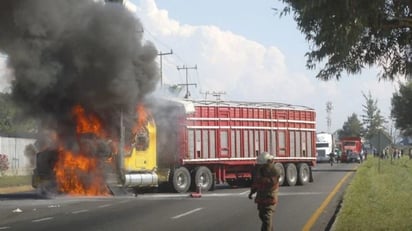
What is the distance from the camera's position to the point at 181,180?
77.9ft

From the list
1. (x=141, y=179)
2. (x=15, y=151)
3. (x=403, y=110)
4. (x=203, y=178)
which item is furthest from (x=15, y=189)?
(x=403, y=110)

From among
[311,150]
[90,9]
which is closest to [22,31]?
[90,9]

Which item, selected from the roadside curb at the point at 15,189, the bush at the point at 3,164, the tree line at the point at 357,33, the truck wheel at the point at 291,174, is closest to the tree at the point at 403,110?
the truck wheel at the point at 291,174

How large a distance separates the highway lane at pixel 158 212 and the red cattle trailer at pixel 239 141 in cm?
159

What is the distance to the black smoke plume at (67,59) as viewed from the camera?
2211cm

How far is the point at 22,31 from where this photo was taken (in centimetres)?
2211

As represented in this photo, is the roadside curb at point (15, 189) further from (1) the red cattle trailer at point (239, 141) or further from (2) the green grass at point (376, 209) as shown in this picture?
(2) the green grass at point (376, 209)

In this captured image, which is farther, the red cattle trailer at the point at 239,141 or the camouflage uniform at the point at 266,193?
the red cattle trailer at the point at 239,141

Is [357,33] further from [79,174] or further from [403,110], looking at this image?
[403,110]

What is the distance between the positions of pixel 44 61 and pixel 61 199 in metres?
4.54

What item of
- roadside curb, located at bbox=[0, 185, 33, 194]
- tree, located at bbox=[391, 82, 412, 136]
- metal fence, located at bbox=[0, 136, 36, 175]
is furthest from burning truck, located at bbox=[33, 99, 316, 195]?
tree, located at bbox=[391, 82, 412, 136]

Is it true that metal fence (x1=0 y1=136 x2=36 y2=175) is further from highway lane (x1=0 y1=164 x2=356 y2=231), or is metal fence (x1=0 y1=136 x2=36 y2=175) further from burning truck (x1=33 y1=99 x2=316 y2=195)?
highway lane (x1=0 y1=164 x2=356 y2=231)

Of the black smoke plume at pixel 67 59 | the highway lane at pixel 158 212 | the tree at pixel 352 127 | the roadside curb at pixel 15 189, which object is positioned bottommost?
the highway lane at pixel 158 212

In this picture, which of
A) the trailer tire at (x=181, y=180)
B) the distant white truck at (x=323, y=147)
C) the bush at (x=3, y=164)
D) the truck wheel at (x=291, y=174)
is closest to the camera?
the trailer tire at (x=181, y=180)
